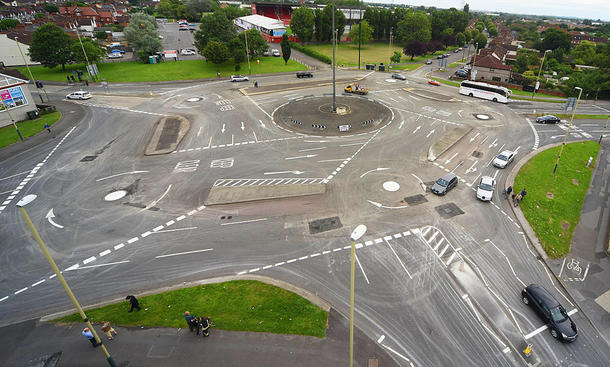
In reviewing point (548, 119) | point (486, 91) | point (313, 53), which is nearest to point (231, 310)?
point (548, 119)

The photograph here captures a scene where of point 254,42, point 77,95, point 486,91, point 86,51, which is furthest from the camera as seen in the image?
point 254,42

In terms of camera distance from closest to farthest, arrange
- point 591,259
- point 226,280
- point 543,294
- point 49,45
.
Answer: point 543,294 < point 226,280 < point 591,259 < point 49,45

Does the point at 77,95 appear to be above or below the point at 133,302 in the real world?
above

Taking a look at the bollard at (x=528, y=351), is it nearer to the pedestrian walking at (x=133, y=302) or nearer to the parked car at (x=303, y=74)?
the pedestrian walking at (x=133, y=302)

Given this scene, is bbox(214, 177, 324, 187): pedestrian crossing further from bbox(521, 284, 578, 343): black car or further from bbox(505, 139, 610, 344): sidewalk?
bbox(505, 139, 610, 344): sidewalk

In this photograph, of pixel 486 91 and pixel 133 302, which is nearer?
pixel 133 302

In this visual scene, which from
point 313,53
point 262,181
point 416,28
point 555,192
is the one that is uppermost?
point 416,28

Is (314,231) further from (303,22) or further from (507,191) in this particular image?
(303,22)

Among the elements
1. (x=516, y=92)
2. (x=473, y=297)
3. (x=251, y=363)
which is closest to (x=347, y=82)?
(x=516, y=92)
